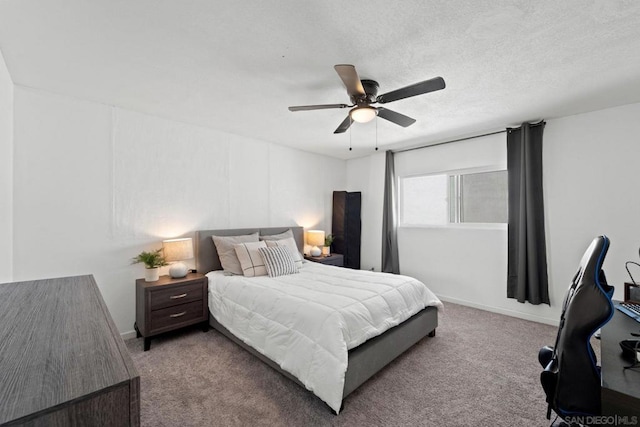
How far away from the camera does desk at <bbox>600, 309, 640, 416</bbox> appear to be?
93 cm

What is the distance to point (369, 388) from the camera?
6.89ft

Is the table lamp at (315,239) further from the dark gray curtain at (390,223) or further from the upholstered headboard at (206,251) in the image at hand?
the upholstered headboard at (206,251)

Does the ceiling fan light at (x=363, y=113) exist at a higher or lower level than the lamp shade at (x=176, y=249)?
higher

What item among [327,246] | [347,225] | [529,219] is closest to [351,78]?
[529,219]

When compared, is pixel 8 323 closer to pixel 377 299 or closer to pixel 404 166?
pixel 377 299

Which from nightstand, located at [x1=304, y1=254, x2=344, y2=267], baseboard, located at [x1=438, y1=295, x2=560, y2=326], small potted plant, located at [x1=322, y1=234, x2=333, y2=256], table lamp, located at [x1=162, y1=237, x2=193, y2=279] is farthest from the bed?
baseboard, located at [x1=438, y1=295, x2=560, y2=326]

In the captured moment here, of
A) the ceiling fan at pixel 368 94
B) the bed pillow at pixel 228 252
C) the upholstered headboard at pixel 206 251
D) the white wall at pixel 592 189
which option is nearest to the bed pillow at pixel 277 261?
the bed pillow at pixel 228 252

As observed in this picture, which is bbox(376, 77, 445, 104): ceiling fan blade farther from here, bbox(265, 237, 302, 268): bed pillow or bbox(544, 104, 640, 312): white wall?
bbox(544, 104, 640, 312): white wall

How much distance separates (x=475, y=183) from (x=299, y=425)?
3.82m

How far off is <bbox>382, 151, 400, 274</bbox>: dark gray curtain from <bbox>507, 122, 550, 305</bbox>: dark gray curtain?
5.72 ft

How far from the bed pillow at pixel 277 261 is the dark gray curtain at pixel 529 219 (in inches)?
112

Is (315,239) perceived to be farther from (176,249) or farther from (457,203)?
(457,203)

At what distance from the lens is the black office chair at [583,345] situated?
107 cm

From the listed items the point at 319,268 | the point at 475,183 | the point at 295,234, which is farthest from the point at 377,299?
the point at 475,183
